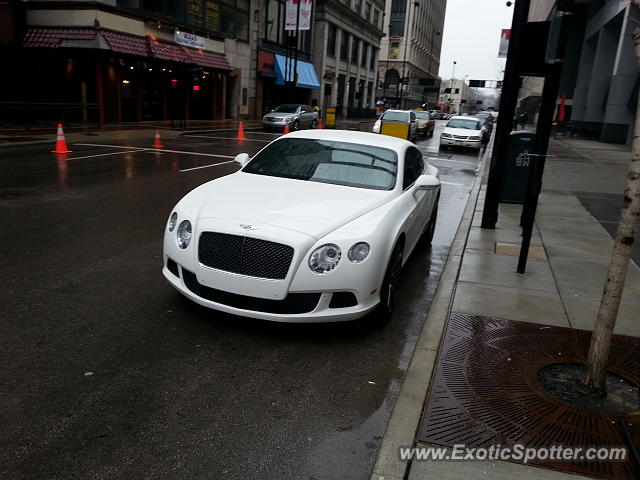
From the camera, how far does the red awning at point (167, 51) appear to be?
1088 inches

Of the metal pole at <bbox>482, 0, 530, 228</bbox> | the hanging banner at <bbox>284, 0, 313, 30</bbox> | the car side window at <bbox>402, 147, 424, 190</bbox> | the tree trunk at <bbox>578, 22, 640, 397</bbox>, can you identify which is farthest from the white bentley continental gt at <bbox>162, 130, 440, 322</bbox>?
the hanging banner at <bbox>284, 0, 313, 30</bbox>

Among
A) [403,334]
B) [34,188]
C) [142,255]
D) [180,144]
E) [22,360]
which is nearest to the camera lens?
[22,360]

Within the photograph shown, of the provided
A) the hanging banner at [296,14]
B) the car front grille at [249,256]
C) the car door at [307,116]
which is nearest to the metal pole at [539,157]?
the car front grille at [249,256]

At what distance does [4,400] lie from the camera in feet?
10.9

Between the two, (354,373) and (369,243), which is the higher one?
(369,243)

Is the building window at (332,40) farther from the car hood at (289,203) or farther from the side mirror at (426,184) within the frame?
the car hood at (289,203)

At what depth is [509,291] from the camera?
5715 mm

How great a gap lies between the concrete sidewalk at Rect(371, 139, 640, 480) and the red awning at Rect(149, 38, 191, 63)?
22307 mm

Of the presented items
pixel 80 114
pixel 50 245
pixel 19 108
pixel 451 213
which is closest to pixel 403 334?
pixel 50 245

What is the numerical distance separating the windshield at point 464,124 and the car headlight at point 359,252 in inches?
897

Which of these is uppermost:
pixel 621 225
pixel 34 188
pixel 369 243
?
pixel 621 225

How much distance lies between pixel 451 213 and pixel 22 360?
27.3 ft

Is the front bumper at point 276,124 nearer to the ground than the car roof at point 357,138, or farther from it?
nearer to the ground

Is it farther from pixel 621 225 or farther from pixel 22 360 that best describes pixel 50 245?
pixel 621 225
